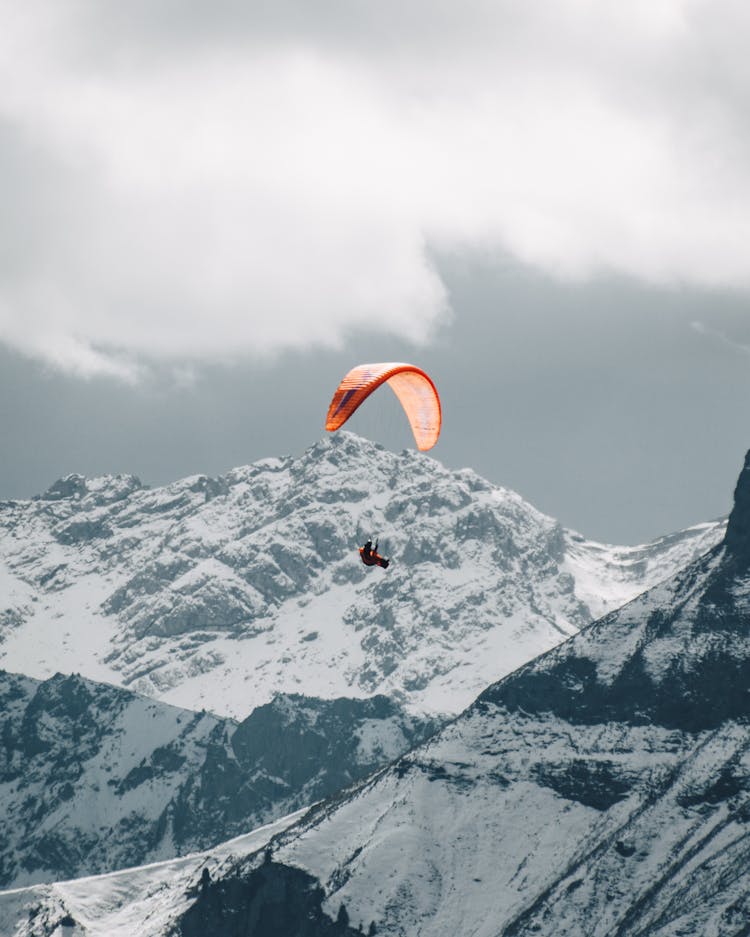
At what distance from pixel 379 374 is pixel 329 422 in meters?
6.99

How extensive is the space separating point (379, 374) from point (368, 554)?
15.0 metres

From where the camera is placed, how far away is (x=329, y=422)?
532ft

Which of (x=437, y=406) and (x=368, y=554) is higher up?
(x=437, y=406)

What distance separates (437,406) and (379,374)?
25.6 feet

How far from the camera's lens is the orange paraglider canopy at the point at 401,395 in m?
163

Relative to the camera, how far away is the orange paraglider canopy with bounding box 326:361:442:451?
16312 cm

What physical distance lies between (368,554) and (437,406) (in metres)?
15.6

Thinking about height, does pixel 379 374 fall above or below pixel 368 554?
above

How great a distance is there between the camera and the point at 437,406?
172 meters

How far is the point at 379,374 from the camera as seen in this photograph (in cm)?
16612

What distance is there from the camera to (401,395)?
175 metres
